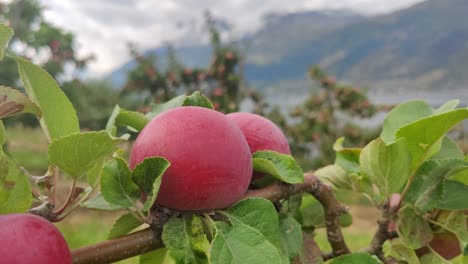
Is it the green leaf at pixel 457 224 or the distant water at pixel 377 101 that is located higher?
the green leaf at pixel 457 224

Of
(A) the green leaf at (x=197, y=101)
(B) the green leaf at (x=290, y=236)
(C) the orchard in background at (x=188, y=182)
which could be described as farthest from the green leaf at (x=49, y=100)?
(B) the green leaf at (x=290, y=236)

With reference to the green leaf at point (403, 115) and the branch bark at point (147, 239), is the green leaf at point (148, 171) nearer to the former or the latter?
the branch bark at point (147, 239)

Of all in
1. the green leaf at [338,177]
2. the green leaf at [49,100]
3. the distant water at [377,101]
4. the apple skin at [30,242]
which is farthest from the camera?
the distant water at [377,101]

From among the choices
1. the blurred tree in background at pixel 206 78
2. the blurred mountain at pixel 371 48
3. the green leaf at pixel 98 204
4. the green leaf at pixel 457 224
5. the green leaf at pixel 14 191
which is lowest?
the blurred mountain at pixel 371 48

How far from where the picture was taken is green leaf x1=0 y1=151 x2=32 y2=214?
1.18 ft

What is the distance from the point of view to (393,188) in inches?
20.3

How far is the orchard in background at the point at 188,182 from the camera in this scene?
0.35 meters

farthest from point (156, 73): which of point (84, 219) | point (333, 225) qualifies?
point (333, 225)

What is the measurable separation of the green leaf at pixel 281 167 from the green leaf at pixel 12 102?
0.20 meters

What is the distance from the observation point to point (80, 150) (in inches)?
13.7

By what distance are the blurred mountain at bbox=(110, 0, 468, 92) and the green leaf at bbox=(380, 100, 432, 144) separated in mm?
60235

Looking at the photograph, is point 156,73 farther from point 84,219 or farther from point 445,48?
point 445,48

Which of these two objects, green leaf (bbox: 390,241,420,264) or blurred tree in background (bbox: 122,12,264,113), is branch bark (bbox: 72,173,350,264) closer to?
green leaf (bbox: 390,241,420,264)

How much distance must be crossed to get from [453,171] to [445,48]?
78.7m
